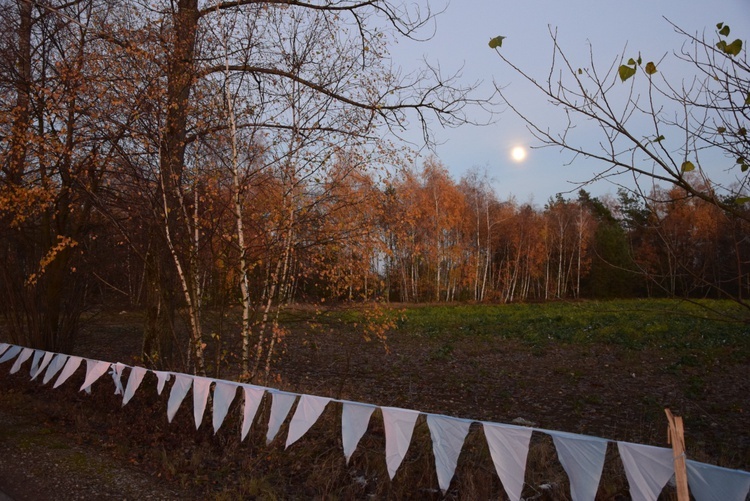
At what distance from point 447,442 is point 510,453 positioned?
53cm

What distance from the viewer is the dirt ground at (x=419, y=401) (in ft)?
19.0

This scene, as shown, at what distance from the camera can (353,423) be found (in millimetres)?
4855

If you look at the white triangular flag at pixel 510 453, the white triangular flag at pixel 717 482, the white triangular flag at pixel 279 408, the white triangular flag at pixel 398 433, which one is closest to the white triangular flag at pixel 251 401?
the white triangular flag at pixel 279 408

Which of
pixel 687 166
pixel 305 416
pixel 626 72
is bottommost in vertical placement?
pixel 305 416

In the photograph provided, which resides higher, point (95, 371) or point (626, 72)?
point (626, 72)

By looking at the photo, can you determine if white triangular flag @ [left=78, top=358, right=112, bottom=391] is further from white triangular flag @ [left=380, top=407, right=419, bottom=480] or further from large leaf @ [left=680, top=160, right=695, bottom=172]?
large leaf @ [left=680, top=160, right=695, bottom=172]

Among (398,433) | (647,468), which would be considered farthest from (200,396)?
(647,468)

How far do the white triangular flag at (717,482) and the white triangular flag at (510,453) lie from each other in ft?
3.42

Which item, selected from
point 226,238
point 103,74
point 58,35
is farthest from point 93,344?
point 226,238

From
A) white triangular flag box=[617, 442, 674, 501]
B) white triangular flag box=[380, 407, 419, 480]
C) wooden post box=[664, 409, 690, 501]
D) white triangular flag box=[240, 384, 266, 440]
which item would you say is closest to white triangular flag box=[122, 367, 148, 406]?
white triangular flag box=[240, 384, 266, 440]

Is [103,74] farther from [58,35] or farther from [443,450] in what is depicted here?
[443,450]

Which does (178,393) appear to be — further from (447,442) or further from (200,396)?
(447,442)

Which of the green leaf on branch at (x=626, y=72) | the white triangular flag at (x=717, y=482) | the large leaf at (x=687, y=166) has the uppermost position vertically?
the green leaf on branch at (x=626, y=72)

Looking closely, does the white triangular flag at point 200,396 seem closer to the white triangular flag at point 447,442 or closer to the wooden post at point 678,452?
the white triangular flag at point 447,442
